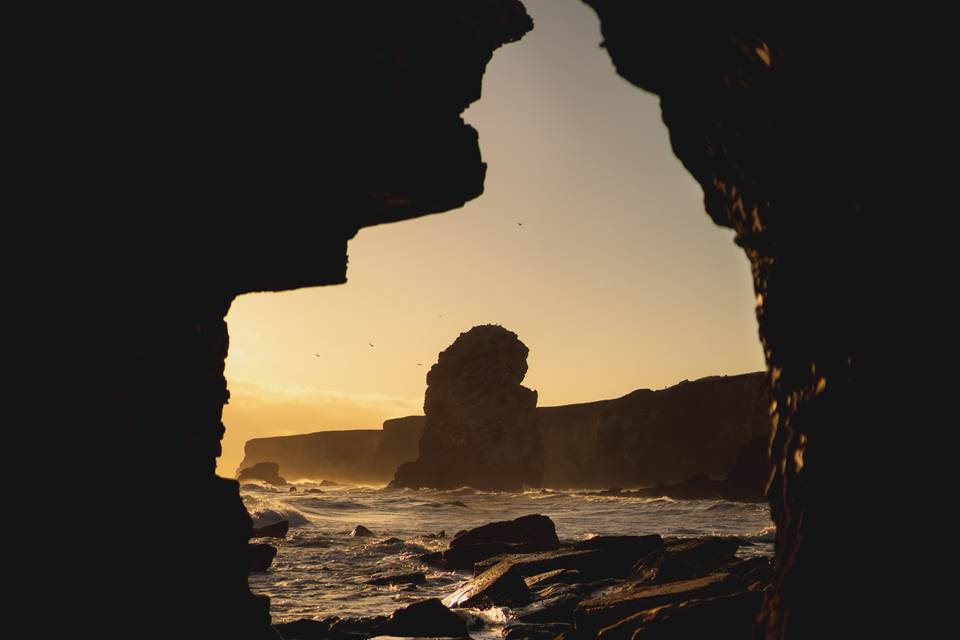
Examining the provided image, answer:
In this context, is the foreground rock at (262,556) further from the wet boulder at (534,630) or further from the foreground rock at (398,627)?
the wet boulder at (534,630)

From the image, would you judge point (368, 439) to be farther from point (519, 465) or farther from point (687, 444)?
point (687, 444)

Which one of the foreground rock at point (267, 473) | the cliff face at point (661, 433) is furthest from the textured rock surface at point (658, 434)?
the foreground rock at point (267, 473)

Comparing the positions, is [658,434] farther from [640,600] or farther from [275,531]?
[640,600]

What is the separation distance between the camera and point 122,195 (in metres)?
6.30

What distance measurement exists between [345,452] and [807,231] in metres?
130

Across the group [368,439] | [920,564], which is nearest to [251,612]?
[920,564]

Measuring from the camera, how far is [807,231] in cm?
434

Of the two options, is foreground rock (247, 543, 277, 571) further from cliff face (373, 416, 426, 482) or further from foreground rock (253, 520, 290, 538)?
cliff face (373, 416, 426, 482)

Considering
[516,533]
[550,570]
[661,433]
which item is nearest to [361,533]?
[516,533]

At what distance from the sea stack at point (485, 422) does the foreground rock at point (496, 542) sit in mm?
54476

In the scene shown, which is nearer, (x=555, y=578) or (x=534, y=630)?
(x=534, y=630)

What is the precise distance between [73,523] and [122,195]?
104 inches

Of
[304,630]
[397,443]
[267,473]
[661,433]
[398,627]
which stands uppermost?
[661,433]

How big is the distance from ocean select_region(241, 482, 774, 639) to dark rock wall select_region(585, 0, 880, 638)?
5340 millimetres
